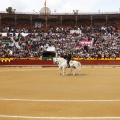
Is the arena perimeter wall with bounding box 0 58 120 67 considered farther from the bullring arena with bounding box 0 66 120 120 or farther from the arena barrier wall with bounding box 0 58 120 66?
the bullring arena with bounding box 0 66 120 120

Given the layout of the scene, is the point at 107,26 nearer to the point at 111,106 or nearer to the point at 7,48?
the point at 7,48

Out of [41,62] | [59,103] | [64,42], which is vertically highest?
[64,42]

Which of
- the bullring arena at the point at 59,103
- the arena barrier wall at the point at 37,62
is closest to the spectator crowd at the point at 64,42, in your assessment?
the arena barrier wall at the point at 37,62

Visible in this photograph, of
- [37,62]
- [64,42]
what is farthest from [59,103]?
[64,42]

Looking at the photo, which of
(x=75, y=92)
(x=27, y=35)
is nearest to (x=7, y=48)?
(x=27, y=35)

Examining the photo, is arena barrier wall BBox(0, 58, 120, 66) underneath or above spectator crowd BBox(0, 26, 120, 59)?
underneath

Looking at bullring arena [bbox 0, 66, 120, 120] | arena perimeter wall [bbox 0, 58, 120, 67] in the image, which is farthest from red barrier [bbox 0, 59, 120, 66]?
bullring arena [bbox 0, 66, 120, 120]

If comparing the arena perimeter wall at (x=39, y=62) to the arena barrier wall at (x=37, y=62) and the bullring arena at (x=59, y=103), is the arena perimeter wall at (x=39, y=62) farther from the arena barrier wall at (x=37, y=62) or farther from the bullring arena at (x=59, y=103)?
the bullring arena at (x=59, y=103)

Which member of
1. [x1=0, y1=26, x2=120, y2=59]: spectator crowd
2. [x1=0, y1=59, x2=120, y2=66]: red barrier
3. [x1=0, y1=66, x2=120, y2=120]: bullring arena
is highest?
[x1=0, y1=26, x2=120, y2=59]: spectator crowd

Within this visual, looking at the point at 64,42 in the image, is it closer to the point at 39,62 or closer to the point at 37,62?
the point at 39,62

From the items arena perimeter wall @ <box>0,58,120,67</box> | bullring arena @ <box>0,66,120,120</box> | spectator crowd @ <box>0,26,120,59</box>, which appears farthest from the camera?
spectator crowd @ <box>0,26,120,59</box>

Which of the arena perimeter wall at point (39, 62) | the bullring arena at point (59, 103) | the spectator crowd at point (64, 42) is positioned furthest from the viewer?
the spectator crowd at point (64, 42)

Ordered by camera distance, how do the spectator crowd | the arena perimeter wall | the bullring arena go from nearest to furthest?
1. the bullring arena
2. the arena perimeter wall
3. the spectator crowd

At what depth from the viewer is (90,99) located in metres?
11.9
